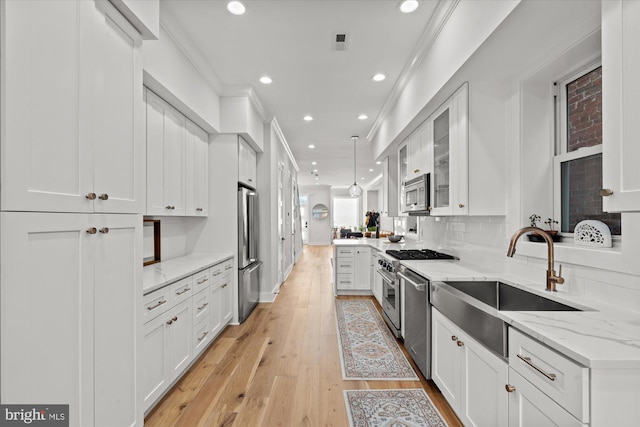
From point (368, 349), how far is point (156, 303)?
197cm

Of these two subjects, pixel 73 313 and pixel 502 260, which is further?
pixel 502 260

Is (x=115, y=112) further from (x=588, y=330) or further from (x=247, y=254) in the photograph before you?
(x=247, y=254)

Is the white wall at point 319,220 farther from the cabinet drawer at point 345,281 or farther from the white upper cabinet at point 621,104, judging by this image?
the white upper cabinet at point 621,104

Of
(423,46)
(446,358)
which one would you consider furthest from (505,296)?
(423,46)

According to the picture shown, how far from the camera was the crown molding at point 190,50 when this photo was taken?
2.43 m

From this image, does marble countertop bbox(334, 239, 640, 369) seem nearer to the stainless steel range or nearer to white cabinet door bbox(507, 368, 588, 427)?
white cabinet door bbox(507, 368, 588, 427)

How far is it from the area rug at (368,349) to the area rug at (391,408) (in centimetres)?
22

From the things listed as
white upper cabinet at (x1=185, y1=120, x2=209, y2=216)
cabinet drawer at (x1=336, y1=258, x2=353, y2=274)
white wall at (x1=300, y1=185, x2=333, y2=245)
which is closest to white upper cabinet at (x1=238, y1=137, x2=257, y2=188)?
white upper cabinet at (x1=185, y1=120, x2=209, y2=216)

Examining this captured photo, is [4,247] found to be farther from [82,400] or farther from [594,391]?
[594,391]

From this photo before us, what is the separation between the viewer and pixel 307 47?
279cm

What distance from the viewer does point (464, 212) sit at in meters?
2.46

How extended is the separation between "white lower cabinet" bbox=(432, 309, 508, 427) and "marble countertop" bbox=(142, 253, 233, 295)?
1.91 meters

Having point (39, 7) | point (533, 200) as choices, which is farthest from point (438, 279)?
point (39, 7)

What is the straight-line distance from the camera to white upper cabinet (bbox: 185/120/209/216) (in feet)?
10.7
